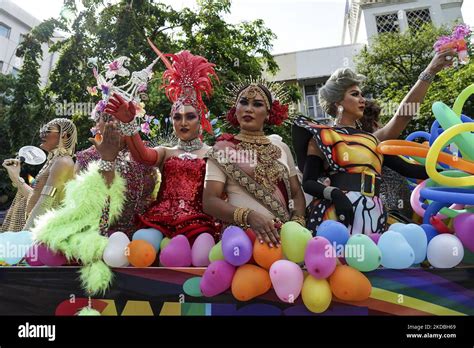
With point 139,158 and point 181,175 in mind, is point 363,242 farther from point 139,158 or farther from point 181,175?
point 139,158

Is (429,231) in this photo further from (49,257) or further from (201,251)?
(49,257)

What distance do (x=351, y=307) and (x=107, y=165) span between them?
1454 mm

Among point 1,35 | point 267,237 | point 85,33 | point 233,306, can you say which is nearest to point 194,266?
point 233,306

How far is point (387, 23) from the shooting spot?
19.0m

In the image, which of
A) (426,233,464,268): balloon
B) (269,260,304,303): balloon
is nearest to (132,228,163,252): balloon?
(269,260,304,303): balloon

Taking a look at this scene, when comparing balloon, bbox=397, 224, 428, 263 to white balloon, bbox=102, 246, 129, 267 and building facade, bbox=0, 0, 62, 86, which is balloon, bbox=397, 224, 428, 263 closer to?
white balloon, bbox=102, 246, 129, 267

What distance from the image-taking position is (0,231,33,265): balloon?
2064 millimetres

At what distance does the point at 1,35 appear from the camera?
22266 millimetres

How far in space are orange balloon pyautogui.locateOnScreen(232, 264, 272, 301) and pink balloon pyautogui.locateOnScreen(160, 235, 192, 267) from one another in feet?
0.98

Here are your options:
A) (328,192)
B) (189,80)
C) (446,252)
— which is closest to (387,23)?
(189,80)

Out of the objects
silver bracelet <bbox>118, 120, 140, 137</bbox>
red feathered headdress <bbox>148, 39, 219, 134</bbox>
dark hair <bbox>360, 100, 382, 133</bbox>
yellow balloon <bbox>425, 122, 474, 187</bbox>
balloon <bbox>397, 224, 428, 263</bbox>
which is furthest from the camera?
dark hair <bbox>360, 100, 382, 133</bbox>

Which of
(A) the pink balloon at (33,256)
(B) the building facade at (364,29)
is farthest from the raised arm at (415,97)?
(B) the building facade at (364,29)

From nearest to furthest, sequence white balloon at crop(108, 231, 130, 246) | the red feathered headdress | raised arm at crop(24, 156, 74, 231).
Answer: white balloon at crop(108, 231, 130, 246), the red feathered headdress, raised arm at crop(24, 156, 74, 231)

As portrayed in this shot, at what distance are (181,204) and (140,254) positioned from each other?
52 centimetres
